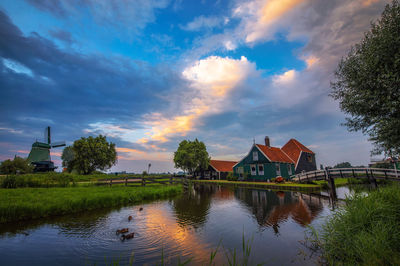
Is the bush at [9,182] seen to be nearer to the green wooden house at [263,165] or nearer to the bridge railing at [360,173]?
the bridge railing at [360,173]

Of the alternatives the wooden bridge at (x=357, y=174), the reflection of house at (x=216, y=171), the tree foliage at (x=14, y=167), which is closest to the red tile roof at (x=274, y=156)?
the wooden bridge at (x=357, y=174)

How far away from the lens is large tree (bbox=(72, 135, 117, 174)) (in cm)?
4256

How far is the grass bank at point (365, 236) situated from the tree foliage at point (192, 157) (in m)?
43.8

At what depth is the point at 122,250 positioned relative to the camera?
241 inches

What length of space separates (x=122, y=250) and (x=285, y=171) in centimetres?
3493

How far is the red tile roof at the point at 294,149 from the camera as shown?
38978mm

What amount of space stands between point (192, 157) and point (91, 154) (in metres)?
24.1

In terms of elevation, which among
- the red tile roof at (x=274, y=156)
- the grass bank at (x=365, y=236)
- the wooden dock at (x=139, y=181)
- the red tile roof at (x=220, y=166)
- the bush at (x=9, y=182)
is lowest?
the grass bank at (x=365, y=236)

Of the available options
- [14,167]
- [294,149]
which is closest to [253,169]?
[294,149]

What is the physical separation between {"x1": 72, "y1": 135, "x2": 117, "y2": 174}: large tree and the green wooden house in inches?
1270

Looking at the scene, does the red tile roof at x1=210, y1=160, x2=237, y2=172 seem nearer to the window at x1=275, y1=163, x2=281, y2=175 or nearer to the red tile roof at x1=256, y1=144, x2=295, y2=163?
Answer: the red tile roof at x1=256, y1=144, x2=295, y2=163

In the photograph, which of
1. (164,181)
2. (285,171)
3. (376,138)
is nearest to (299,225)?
(376,138)

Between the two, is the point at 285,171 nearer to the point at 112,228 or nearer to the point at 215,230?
the point at 215,230

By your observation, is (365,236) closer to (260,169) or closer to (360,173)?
(360,173)
